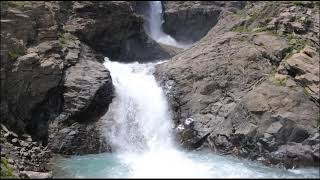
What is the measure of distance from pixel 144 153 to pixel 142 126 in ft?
10.9

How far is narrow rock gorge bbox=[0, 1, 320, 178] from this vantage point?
3198cm

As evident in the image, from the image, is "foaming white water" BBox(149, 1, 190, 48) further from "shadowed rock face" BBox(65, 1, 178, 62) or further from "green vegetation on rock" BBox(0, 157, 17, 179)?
"green vegetation on rock" BBox(0, 157, 17, 179)

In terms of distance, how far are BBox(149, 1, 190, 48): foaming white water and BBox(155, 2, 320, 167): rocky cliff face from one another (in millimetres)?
24210

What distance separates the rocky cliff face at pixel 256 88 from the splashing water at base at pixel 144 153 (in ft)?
4.29

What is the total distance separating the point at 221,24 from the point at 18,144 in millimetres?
23908

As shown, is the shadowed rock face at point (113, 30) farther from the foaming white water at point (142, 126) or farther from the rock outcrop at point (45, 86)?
the foaming white water at point (142, 126)

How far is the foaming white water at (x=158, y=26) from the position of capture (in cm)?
6931

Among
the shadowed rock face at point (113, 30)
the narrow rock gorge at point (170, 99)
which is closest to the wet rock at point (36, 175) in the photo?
the narrow rock gorge at point (170, 99)

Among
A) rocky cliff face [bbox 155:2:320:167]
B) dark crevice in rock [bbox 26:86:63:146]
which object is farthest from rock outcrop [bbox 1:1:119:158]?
rocky cliff face [bbox 155:2:320:167]

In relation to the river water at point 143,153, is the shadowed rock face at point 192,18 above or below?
above

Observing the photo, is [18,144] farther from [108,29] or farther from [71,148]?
[108,29]

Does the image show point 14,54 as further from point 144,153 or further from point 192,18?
point 192,18

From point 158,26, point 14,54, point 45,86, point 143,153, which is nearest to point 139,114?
point 143,153

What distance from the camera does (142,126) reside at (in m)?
38.2
